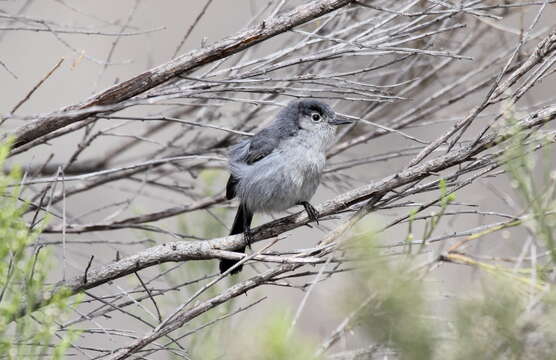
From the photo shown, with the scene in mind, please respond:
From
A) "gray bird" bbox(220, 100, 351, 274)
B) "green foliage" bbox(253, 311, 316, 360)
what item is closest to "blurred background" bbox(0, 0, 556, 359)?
"green foliage" bbox(253, 311, 316, 360)

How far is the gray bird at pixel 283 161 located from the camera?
4094mm

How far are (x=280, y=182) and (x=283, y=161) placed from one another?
13 cm

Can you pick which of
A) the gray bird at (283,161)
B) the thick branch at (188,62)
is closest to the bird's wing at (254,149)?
the gray bird at (283,161)

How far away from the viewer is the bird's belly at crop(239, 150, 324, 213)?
13.4ft

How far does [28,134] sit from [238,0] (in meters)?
5.51

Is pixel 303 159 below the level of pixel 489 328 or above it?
above

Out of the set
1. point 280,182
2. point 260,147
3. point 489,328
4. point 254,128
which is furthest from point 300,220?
point 489,328

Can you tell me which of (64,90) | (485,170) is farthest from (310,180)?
(64,90)

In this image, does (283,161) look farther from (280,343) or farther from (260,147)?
(280,343)

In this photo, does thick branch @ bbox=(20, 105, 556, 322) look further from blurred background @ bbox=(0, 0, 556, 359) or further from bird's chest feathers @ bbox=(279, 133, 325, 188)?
bird's chest feathers @ bbox=(279, 133, 325, 188)

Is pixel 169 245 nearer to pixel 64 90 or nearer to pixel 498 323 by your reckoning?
pixel 498 323

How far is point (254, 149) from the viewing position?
169 inches

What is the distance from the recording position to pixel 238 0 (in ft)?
26.1

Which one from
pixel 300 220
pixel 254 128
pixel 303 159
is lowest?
pixel 300 220
